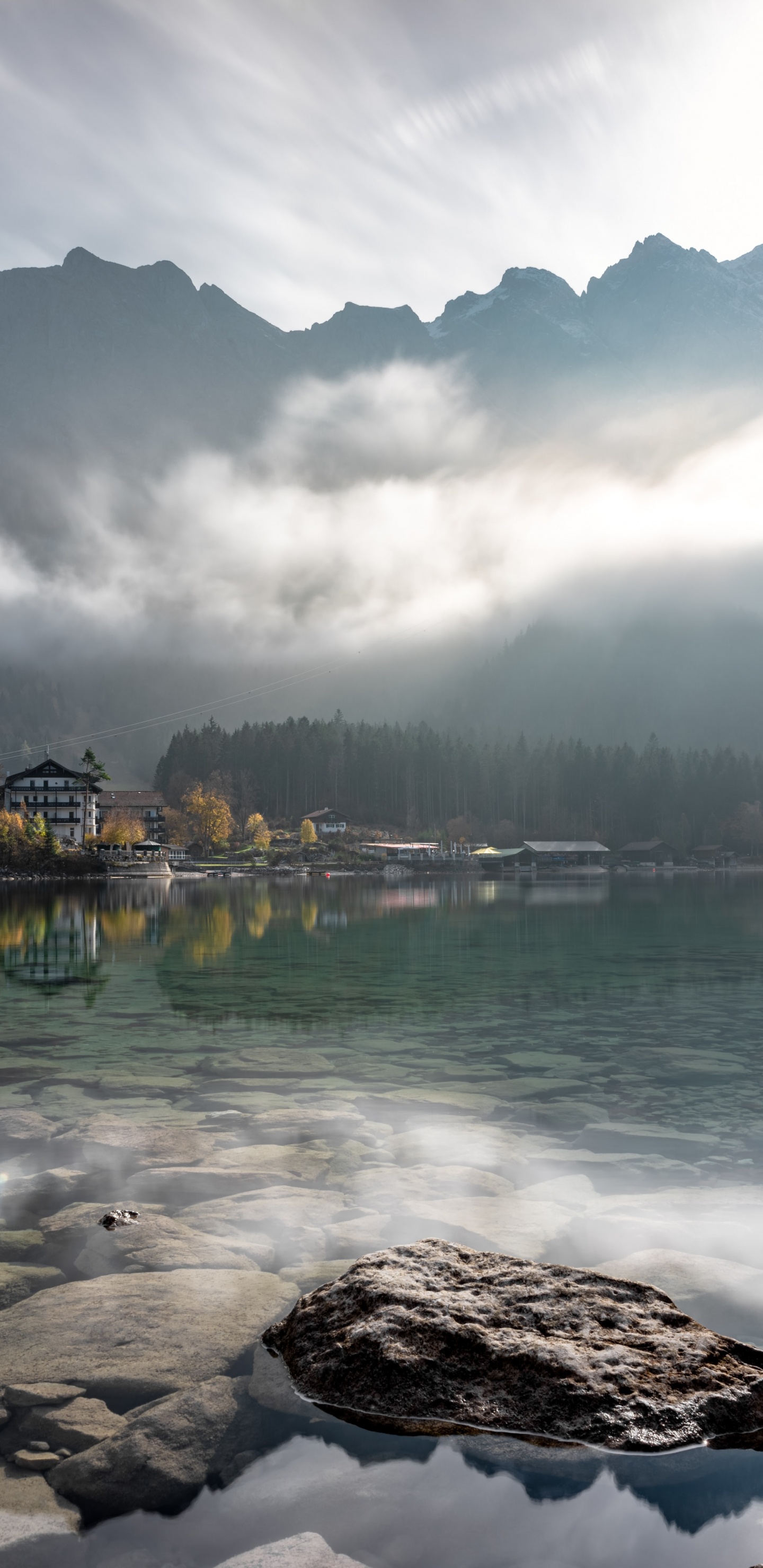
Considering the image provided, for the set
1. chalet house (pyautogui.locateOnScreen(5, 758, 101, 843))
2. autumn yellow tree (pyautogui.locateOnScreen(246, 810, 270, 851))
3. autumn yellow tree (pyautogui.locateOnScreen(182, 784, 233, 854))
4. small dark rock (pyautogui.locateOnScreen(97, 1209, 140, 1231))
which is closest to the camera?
small dark rock (pyautogui.locateOnScreen(97, 1209, 140, 1231))

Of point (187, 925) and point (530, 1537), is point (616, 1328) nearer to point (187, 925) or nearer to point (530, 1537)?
point (530, 1537)

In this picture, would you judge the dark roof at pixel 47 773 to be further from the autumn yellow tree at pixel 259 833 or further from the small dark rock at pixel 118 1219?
the small dark rock at pixel 118 1219

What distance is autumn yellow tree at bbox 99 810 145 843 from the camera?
16300 cm

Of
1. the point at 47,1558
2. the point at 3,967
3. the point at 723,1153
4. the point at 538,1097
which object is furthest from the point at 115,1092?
the point at 3,967

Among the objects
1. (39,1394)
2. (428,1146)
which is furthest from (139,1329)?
(428,1146)

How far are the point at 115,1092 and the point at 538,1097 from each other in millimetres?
6893

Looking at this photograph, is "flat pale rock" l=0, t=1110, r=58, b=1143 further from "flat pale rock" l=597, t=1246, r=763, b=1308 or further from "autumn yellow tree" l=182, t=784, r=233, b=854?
"autumn yellow tree" l=182, t=784, r=233, b=854

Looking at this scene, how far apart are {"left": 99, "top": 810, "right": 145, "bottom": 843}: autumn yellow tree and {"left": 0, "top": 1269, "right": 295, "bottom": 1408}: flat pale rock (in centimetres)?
15085

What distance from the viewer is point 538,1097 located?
46.9ft

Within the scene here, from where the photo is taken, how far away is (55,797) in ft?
522

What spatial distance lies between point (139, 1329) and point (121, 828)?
165140 mm

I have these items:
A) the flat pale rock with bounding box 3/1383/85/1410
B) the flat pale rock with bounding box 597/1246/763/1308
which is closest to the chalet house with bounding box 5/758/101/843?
the flat pale rock with bounding box 597/1246/763/1308

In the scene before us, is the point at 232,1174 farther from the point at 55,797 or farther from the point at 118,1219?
the point at 55,797

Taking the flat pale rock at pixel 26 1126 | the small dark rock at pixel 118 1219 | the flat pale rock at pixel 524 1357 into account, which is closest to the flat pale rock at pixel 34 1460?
the flat pale rock at pixel 524 1357
